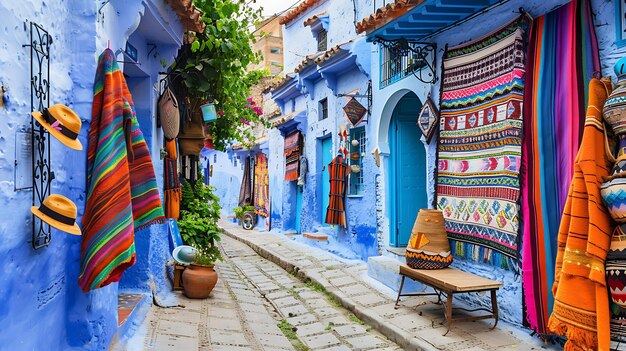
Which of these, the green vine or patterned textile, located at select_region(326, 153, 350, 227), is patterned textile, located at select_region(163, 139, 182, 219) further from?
patterned textile, located at select_region(326, 153, 350, 227)

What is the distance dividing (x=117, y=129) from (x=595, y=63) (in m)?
3.92

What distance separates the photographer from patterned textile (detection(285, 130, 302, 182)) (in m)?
13.2

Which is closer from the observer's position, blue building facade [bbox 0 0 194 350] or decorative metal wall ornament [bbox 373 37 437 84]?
blue building facade [bbox 0 0 194 350]

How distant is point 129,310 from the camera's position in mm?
4574

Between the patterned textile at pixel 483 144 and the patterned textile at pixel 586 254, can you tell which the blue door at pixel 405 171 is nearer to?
the patterned textile at pixel 483 144

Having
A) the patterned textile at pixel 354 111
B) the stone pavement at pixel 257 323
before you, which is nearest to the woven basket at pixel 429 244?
the stone pavement at pixel 257 323

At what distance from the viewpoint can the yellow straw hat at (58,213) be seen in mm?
2635

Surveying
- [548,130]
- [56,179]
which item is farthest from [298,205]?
[56,179]

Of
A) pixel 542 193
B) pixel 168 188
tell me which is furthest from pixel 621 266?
pixel 168 188

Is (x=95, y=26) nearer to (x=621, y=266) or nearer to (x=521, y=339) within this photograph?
(x=621, y=266)

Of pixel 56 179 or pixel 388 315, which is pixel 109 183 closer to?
pixel 56 179

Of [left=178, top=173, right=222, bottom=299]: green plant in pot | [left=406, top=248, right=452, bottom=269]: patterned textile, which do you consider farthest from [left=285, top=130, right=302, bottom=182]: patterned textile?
[left=406, top=248, right=452, bottom=269]: patterned textile

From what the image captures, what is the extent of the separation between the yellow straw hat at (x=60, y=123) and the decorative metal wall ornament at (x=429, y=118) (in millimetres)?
4708

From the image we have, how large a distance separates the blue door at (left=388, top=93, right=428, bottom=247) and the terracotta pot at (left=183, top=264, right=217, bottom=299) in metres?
3.34
